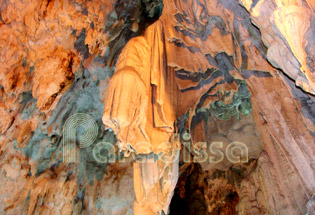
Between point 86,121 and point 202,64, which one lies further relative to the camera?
point 86,121

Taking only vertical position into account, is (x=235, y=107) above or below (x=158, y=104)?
above

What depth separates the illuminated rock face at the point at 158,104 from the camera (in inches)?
90.4

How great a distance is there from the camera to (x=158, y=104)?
8.72 feet

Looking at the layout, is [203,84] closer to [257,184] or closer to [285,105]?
[285,105]

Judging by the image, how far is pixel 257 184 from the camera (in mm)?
3084

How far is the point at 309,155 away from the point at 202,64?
1435 millimetres

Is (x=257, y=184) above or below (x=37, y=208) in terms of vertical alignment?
above

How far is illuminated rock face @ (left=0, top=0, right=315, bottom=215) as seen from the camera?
2295 mm

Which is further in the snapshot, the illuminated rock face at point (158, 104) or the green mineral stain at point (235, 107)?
the green mineral stain at point (235, 107)

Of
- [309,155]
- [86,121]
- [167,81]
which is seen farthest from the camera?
[86,121]

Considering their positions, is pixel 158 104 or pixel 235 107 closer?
pixel 158 104

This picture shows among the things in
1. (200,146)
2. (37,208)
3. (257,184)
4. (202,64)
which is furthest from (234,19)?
(37,208)

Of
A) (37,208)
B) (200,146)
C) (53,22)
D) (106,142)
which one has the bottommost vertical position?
(37,208)

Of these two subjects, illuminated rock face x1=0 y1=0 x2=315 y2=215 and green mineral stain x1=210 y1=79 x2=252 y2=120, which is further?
green mineral stain x1=210 y1=79 x2=252 y2=120
